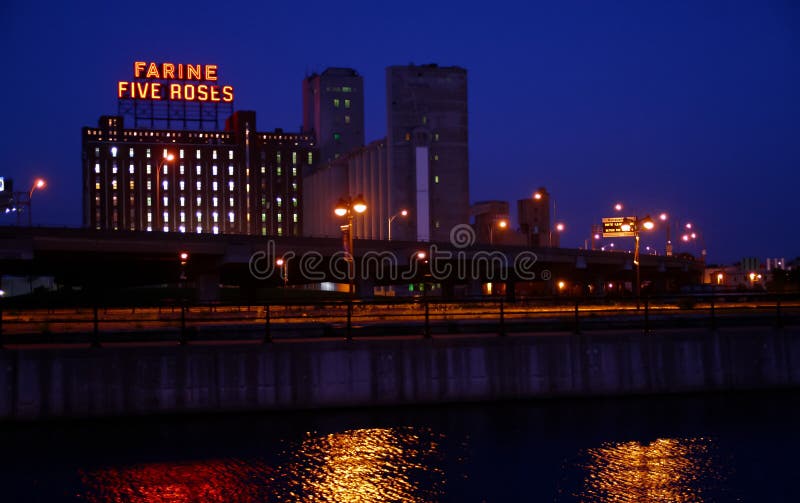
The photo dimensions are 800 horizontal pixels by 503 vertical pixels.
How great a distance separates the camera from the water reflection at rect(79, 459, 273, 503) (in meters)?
15.5

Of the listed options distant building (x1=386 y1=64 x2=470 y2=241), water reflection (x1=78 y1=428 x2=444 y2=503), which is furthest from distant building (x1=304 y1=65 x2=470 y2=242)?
water reflection (x1=78 y1=428 x2=444 y2=503)

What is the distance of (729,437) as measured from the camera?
66.2ft

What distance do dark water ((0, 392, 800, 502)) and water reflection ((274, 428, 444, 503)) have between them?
41mm

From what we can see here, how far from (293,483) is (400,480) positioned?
2000 millimetres

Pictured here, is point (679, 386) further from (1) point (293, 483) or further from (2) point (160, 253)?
(2) point (160, 253)

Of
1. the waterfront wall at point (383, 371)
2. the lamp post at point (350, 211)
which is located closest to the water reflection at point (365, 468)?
the waterfront wall at point (383, 371)

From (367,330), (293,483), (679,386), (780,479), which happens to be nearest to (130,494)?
(293,483)

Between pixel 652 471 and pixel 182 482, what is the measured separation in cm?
905

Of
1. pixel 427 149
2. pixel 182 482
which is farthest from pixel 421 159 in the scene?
pixel 182 482

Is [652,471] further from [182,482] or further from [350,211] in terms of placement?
[350,211]

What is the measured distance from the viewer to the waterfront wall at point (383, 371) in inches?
832

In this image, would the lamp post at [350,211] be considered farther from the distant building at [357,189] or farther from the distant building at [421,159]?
the distant building at [421,159]

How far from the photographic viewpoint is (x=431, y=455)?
720 inches

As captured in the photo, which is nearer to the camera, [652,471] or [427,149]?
[652,471]
